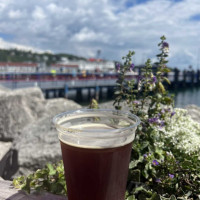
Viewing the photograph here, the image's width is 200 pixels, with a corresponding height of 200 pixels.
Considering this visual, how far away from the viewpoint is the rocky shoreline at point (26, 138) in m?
3.17

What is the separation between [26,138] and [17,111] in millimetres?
2229

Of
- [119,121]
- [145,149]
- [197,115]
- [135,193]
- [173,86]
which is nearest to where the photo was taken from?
[119,121]

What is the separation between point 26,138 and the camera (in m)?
3.63

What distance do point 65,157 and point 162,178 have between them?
67cm

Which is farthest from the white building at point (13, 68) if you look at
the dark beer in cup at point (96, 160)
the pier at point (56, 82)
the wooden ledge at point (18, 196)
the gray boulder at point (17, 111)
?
the dark beer in cup at point (96, 160)

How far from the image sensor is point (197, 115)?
269 centimetres

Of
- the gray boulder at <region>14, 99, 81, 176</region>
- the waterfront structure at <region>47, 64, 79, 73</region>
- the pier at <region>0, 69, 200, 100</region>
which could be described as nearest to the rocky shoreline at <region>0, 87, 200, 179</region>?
the gray boulder at <region>14, 99, 81, 176</region>

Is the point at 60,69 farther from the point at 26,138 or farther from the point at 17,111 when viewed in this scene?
the point at 26,138

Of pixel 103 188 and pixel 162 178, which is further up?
pixel 103 188

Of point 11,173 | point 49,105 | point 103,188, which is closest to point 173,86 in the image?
point 103,188

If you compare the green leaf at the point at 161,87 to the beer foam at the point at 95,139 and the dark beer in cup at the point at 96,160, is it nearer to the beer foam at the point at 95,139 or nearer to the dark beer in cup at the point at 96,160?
the dark beer in cup at the point at 96,160

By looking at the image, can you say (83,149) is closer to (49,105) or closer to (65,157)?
(65,157)

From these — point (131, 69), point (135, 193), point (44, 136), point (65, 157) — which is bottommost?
point (44, 136)

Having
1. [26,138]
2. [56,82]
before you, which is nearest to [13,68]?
[56,82]
